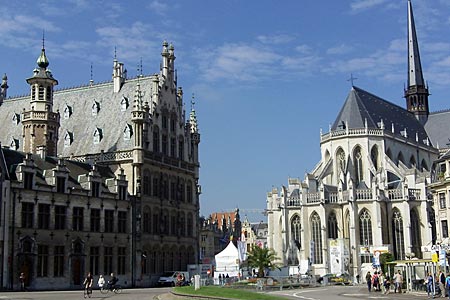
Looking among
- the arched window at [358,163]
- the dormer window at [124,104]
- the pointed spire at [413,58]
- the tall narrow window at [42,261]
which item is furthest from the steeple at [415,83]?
the tall narrow window at [42,261]

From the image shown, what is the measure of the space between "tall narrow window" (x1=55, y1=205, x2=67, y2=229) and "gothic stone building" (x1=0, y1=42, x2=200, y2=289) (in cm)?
9

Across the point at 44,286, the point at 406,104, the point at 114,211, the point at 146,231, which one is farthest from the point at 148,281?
the point at 406,104

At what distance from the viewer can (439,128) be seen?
359ft

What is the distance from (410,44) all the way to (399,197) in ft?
146

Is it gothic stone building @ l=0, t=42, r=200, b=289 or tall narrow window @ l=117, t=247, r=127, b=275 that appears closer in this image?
gothic stone building @ l=0, t=42, r=200, b=289

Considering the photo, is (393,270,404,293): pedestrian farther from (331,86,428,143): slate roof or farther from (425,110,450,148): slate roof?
(425,110,450,148): slate roof

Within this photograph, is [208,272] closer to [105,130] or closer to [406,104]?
[105,130]

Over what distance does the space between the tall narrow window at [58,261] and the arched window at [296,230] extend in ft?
124

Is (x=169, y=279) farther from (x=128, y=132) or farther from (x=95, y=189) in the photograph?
(x=128, y=132)

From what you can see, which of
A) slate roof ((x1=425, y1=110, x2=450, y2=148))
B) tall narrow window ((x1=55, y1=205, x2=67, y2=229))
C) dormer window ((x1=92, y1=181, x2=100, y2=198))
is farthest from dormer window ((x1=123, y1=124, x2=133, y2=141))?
slate roof ((x1=425, y1=110, x2=450, y2=148))

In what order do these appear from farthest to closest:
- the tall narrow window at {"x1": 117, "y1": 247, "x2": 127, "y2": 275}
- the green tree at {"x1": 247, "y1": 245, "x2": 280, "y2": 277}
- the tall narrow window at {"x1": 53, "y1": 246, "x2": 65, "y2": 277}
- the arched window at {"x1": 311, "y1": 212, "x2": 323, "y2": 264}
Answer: the arched window at {"x1": 311, "y1": 212, "x2": 323, "y2": 264} < the green tree at {"x1": 247, "y1": 245, "x2": 280, "y2": 277} < the tall narrow window at {"x1": 117, "y1": 247, "x2": 127, "y2": 275} < the tall narrow window at {"x1": 53, "y1": 246, "x2": 65, "y2": 277}

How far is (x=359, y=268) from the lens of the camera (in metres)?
78.7

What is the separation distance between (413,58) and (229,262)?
68.3m

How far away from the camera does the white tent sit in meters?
64.1
